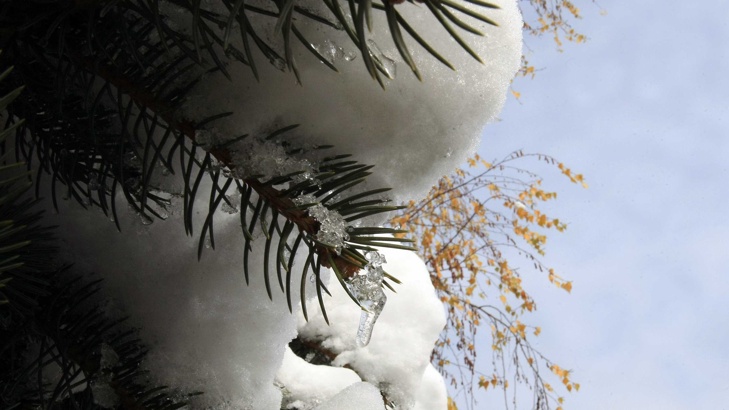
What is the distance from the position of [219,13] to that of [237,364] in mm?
307

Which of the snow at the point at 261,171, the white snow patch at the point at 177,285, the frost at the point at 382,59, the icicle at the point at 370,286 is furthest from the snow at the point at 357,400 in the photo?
the frost at the point at 382,59

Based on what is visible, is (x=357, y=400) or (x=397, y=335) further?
(x=397, y=335)

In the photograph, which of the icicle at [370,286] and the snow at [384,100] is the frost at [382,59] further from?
the icicle at [370,286]

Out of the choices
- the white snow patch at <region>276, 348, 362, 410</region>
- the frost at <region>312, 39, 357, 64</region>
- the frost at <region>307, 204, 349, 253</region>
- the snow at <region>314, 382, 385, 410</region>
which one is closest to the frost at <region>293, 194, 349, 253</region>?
the frost at <region>307, 204, 349, 253</region>

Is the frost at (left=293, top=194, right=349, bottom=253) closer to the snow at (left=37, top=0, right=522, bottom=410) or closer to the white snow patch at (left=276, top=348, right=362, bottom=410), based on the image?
the snow at (left=37, top=0, right=522, bottom=410)

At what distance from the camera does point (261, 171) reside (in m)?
0.41

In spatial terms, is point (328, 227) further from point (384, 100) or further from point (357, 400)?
point (357, 400)

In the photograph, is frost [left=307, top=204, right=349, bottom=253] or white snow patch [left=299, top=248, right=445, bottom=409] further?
white snow patch [left=299, top=248, right=445, bottom=409]

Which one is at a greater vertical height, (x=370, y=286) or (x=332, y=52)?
(x=332, y=52)

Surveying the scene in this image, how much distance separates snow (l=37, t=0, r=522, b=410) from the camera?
0.44m

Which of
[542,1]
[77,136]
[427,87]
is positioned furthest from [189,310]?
[542,1]

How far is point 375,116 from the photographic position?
0.46m

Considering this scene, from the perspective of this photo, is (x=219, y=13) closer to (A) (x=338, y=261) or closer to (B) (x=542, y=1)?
(A) (x=338, y=261)

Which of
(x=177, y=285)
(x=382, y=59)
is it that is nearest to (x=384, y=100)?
(x=382, y=59)
